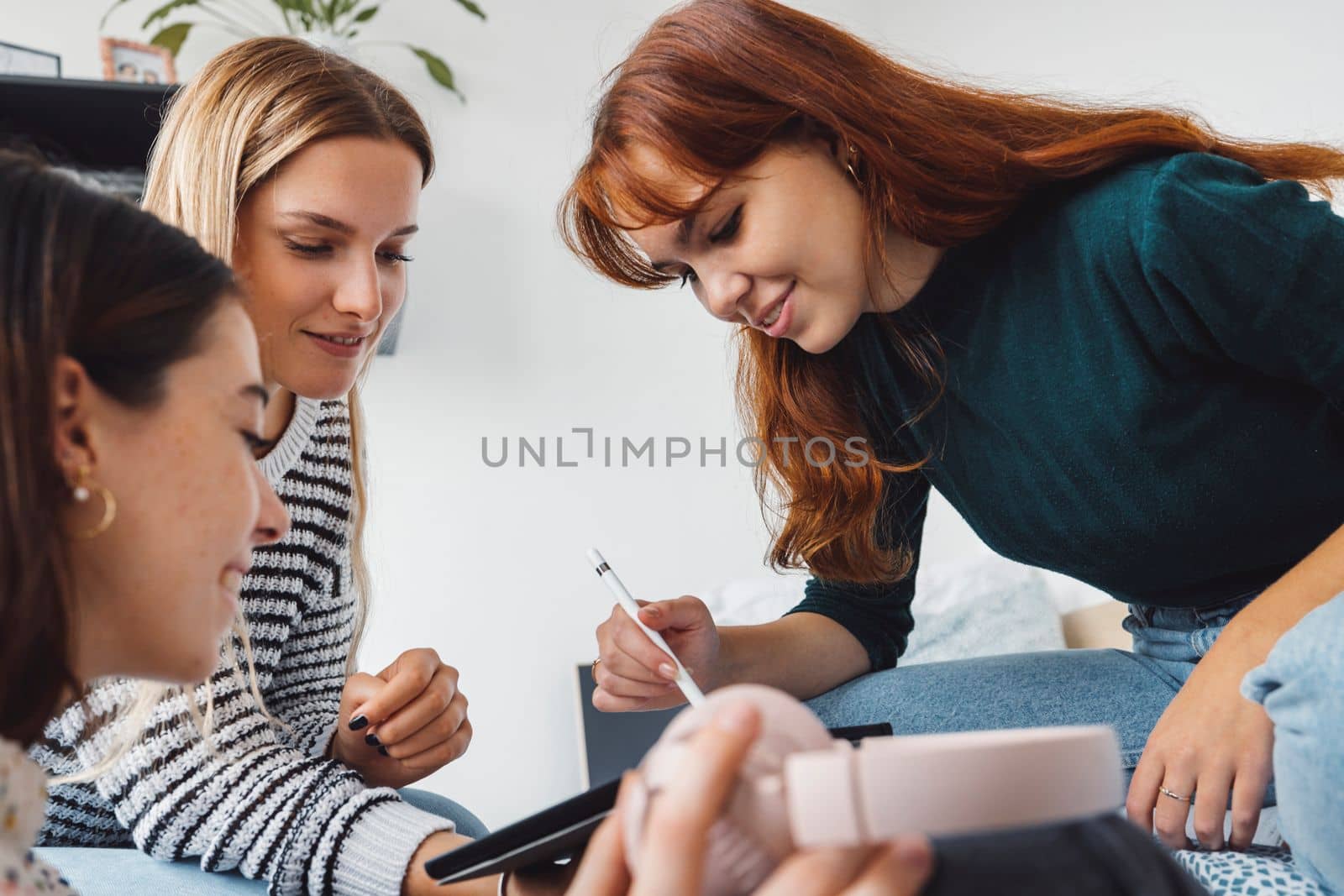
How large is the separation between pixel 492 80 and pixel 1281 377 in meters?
1.82

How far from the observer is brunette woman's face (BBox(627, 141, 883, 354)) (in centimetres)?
94

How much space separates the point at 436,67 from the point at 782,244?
1506 mm

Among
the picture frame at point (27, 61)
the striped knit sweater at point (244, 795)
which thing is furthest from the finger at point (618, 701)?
the picture frame at point (27, 61)

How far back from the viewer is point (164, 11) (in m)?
2.02

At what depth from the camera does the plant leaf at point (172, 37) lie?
1996 millimetres

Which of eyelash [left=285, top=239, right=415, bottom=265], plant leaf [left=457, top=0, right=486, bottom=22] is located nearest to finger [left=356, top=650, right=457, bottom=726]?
eyelash [left=285, top=239, right=415, bottom=265]

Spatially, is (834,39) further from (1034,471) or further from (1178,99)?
(1178,99)

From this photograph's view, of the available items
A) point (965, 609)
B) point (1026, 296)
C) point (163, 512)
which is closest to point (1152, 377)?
point (1026, 296)

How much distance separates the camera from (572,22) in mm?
2393

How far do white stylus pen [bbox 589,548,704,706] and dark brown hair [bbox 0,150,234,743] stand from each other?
0.48 meters

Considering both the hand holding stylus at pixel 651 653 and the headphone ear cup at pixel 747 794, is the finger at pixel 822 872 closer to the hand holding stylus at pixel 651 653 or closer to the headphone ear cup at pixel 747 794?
the headphone ear cup at pixel 747 794

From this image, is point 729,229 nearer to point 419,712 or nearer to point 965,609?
point 419,712

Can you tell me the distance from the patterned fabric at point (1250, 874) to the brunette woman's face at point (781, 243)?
51 centimetres

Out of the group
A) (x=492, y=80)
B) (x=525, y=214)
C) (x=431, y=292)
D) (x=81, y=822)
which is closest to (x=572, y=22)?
(x=492, y=80)
